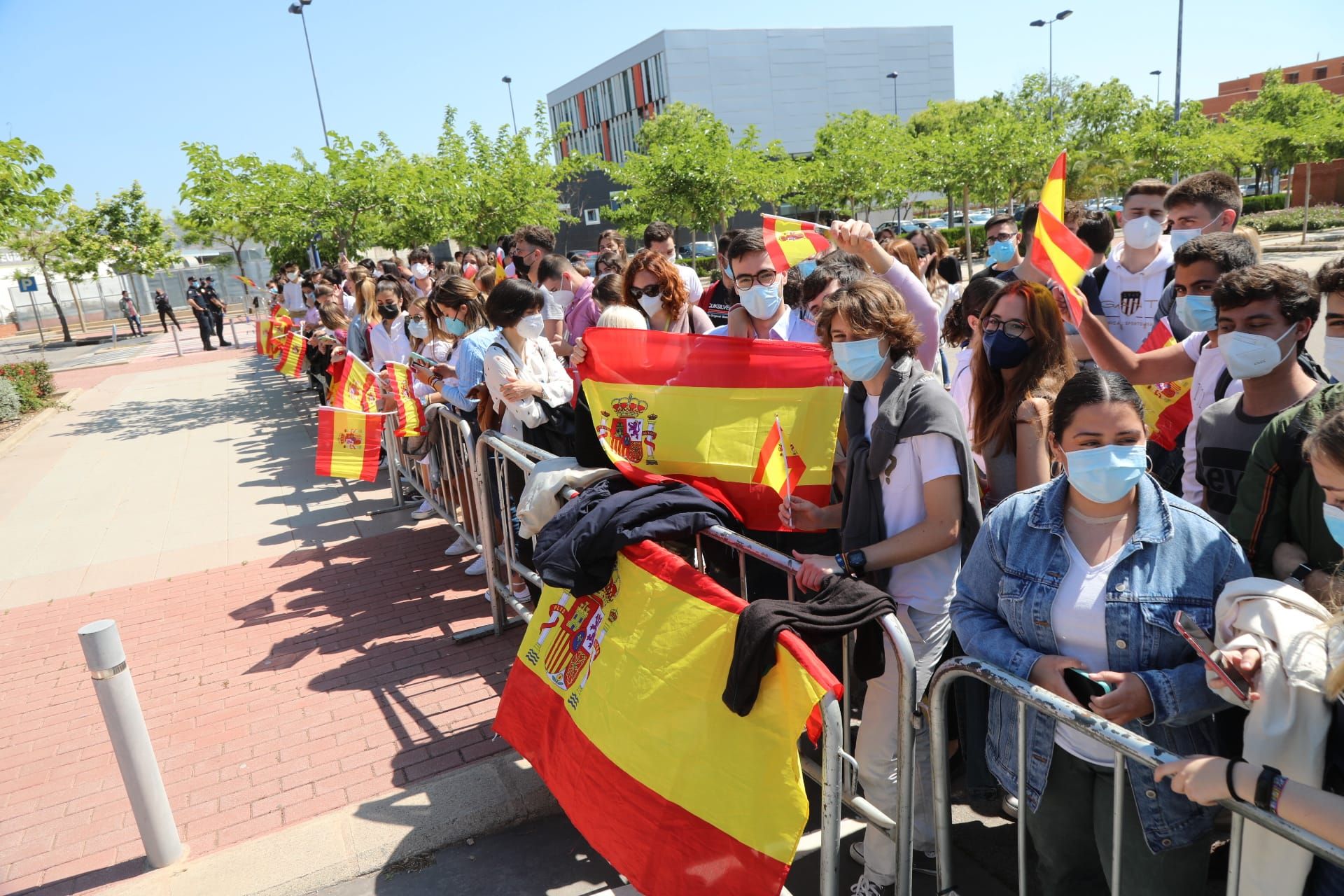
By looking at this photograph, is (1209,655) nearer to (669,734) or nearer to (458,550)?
(669,734)

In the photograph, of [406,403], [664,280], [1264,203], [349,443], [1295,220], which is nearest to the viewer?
[664,280]

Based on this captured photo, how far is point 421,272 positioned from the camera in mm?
14102

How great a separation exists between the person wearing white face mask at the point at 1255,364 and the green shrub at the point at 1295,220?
37.7 metres

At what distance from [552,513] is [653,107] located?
3193 inches

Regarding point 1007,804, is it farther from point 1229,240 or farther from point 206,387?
point 206,387

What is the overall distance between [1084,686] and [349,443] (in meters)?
6.36

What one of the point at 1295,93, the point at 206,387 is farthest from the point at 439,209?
the point at 1295,93

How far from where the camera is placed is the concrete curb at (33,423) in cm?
1427

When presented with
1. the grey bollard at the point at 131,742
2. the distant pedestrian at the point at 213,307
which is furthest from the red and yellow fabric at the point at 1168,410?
the distant pedestrian at the point at 213,307

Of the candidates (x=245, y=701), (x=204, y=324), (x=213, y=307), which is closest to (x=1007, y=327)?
(x=245, y=701)

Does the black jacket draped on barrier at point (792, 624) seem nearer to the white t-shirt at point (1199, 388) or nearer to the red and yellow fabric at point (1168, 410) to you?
the white t-shirt at point (1199, 388)

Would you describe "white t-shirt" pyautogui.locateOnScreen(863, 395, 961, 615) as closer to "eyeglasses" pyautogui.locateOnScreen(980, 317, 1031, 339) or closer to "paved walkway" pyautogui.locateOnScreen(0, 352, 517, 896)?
"eyeglasses" pyautogui.locateOnScreen(980, 317, 1031, 339)

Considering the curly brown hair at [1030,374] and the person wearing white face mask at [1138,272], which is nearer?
the curly brown hair at [1030,374]

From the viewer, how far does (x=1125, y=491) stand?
→ 2.35 m
